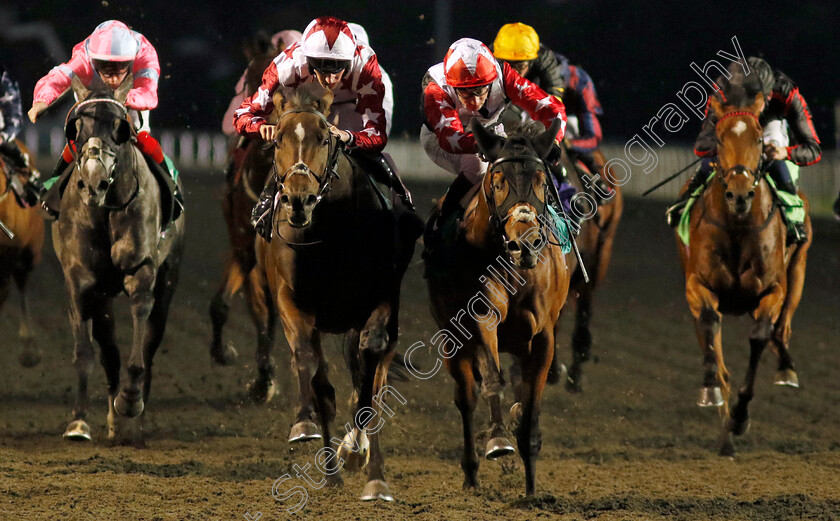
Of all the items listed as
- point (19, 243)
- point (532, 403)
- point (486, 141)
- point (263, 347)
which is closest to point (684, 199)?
point (532, 403)

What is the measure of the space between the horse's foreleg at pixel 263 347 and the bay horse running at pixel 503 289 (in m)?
2.00

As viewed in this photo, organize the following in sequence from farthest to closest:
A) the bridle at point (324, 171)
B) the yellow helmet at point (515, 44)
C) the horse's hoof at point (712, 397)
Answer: the yellow helmet at point (515, 44) → the horse's hoof at point (712, 397) → the bridle at point (324, 171)

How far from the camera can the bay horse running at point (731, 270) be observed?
679 centimetres

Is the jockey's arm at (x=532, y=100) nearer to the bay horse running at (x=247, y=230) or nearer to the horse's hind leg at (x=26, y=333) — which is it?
the bay horse running at (x=247, y=230)

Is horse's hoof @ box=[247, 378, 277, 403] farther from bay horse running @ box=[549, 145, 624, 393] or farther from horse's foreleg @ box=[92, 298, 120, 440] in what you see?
bay horse running @ box=[549, 145, 624, 393]

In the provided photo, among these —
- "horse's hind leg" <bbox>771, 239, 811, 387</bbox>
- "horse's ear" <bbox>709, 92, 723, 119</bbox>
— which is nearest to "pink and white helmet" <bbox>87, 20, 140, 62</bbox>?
"horse's ear" <bbox>709, 92, 723, 119</bbox>

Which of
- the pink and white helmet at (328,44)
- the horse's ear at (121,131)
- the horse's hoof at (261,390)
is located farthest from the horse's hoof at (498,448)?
the horse's hoof at (261,390)

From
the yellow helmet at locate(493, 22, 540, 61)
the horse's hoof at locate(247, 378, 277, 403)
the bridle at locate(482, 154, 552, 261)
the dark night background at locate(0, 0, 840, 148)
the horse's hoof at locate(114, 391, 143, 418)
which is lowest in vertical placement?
the horse's hoof at locate(247, 378, 277, 403)

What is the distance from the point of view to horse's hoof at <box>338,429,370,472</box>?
5.91 meters

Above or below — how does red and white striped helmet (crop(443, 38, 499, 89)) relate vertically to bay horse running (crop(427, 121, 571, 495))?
above

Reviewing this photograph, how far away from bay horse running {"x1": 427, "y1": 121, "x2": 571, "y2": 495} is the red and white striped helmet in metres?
0.52

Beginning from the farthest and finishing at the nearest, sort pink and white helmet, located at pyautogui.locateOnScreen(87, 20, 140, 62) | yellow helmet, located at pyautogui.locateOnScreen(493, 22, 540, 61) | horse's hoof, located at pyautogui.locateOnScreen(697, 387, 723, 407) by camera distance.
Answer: yellow helmet, located at pyautogui.locateOnScreen(493, 22, 540, 61) < horse's hoof, located at pyautogui.locateOnScreen(697, 387, 723, 407) < pink and white helmet, located at pyautogui.locateOnScreen(87, 20, 140, 62)

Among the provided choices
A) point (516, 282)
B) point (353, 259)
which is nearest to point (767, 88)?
point (516, 282)

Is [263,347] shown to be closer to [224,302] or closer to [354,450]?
[224,302]
